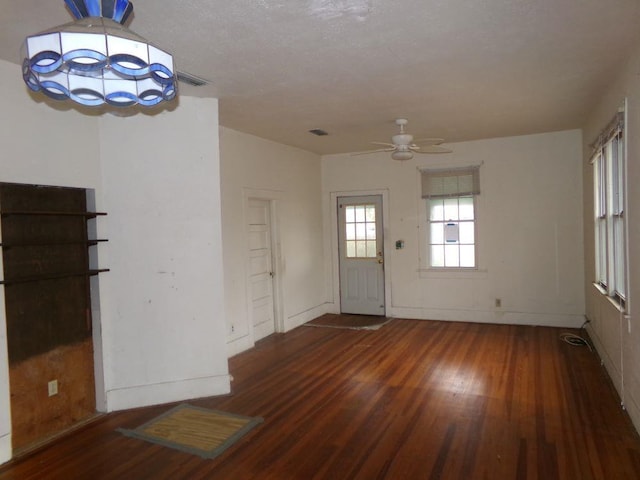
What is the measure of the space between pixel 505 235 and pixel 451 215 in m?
0.83

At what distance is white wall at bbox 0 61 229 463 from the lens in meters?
3.80

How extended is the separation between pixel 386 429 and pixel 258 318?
3.00 metres

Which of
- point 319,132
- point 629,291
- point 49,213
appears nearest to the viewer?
point 49,213

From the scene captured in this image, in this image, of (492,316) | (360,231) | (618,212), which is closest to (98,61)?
(618,212)

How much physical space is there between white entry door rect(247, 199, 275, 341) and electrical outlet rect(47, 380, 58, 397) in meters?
2.49

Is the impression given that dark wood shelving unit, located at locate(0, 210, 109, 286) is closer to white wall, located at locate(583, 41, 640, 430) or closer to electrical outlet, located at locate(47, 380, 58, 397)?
electrical outlet, located at locate(47, 380, 58, 397)

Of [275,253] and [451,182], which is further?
[451,182]

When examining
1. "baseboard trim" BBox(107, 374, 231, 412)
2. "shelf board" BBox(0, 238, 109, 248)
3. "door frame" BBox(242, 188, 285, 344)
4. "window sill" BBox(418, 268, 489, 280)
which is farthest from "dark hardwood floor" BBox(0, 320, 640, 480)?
"window sill" BBox(418, 268, 489, 280)

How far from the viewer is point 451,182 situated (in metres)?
6.77

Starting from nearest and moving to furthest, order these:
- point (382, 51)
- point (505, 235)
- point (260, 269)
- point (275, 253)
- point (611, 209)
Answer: point (382, 51) < point (611, 209) < point (260, 269) < point (275, 253) < point (505, 235)

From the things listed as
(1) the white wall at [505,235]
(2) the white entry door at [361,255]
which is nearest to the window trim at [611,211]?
(1) the white wall at [505,235]

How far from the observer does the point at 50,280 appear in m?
3.42

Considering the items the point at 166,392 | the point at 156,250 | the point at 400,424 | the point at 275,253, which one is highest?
the point at 156,250

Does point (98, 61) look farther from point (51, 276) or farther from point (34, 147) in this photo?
point (51, 276)
